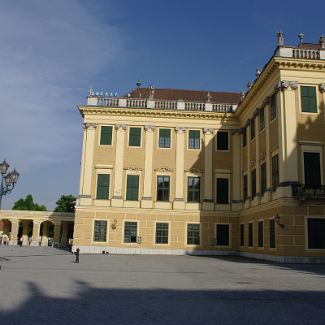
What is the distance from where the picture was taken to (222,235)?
131 ft

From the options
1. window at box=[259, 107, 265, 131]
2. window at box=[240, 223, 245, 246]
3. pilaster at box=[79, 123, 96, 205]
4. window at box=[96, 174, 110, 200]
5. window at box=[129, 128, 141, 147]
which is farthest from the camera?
window at box=[129, 128, 141, 147]

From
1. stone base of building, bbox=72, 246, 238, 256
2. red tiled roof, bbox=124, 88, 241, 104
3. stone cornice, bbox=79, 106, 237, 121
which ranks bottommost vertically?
stone base of building, bbox=72, 246, 238, 256

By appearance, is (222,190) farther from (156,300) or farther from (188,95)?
(156,300)

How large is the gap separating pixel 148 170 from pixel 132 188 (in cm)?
230

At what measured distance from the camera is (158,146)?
41156 millimetres

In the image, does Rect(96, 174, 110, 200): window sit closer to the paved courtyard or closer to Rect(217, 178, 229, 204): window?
Rect(217, 178, 229, 204): window

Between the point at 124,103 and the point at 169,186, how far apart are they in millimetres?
9354

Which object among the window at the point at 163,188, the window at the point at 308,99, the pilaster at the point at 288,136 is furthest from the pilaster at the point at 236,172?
the window at the point at 308,99

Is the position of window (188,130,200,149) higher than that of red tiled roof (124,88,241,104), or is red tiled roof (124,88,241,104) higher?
red tiled roof (124,88,241,104)

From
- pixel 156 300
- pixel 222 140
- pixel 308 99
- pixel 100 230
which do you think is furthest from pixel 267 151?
pixel 156 300

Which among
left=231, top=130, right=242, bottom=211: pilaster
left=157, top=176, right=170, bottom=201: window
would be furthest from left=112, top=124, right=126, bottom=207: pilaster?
left=231, top=130, right=242, bottom=211: pilaster

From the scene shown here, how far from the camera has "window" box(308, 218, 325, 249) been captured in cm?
2730

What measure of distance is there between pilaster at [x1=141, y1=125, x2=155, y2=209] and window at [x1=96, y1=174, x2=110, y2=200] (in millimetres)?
3519

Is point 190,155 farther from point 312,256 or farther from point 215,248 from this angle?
point 312,256
